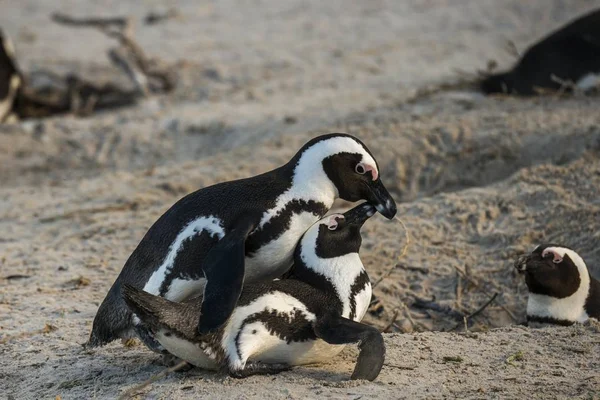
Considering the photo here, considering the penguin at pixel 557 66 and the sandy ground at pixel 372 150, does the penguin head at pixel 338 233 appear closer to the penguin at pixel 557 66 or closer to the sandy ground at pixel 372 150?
the sandy ground at pixel 372 150

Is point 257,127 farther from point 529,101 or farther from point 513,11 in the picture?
point 513,11

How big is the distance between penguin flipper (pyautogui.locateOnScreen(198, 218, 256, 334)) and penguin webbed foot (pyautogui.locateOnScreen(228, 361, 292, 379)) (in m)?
0.22

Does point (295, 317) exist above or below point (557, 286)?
above

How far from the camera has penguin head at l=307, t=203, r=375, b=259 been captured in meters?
3.56

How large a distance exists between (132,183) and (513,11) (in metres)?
6.37

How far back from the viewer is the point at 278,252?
3.60m


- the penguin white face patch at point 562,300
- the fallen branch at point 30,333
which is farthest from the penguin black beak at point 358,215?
the fallen branch at point 30,333

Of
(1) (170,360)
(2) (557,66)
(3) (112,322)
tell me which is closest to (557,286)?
(1) (170,360)

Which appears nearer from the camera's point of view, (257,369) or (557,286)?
(257,369)

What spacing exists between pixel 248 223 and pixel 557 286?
5.67ft

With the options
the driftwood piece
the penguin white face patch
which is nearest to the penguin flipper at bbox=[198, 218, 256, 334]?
the penguin white face patch

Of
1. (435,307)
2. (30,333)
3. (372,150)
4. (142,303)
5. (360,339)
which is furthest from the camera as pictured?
(372,150)

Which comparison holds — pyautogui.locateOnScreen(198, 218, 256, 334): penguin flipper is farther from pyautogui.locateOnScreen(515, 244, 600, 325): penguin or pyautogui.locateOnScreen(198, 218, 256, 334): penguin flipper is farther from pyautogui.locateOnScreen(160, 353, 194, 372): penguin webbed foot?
pyautogui.locateOnScreen(515, 244, 600, 325): penguin

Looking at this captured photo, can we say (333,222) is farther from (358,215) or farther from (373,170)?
(373,170)
